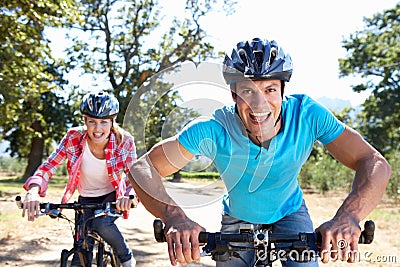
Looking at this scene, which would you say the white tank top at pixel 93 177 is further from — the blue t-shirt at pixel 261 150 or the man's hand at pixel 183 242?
the man's hand at pixel 183 242

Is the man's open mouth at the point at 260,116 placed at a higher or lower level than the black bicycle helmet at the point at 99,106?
lower

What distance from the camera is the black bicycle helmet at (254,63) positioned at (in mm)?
2703


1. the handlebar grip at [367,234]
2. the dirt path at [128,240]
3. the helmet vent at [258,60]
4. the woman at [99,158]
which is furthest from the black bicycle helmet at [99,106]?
the handlebar grip at [367,234]

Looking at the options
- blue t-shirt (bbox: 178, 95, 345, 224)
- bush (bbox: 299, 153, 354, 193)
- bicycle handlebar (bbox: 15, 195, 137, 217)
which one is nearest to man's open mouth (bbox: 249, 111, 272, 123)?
blue t-shirt (bbox: 178, 95, 345, 224)

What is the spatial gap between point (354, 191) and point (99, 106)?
2.76m

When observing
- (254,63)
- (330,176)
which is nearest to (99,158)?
(254,63)

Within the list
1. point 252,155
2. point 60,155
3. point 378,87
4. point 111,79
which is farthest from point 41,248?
point 378,87

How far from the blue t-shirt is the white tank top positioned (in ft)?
6.54

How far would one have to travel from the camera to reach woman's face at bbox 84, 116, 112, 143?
4527mm

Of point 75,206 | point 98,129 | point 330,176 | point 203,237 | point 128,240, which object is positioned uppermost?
point 98,129

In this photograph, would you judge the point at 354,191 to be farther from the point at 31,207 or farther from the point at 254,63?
the point at 31,207

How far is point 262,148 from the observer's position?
2.80 metres

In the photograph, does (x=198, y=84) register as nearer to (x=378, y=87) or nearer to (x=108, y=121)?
(x=108, y=121)

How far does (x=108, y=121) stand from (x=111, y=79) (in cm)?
2240
